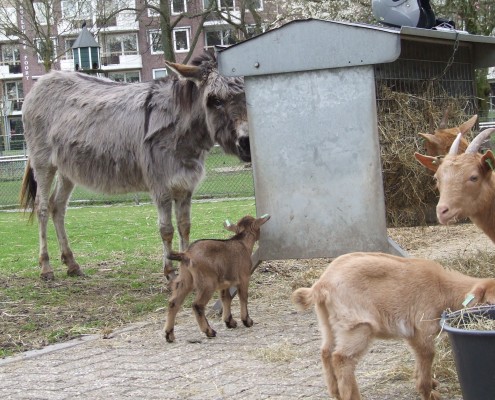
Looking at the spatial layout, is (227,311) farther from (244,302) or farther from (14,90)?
(14,90)

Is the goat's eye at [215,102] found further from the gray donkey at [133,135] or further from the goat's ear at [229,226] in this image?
the goat's ear at [229,226]

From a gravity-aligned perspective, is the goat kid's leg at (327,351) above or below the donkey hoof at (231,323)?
above

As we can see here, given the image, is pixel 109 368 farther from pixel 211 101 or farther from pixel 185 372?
pixel 211 101

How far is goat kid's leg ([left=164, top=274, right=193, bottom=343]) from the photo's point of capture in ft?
21.3

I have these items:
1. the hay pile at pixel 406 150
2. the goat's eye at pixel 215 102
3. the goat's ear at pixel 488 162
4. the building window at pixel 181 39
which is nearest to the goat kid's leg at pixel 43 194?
the goat's eye at pixel 215 102

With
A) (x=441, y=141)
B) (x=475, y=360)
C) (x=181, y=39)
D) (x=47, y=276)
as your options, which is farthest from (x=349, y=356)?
(x=181, y=39)

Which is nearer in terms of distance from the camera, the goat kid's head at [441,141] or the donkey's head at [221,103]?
the goat kid's head at [441,141]

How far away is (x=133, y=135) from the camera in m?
8.80

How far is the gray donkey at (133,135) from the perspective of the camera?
8164 mm

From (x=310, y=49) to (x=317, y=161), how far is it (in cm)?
91

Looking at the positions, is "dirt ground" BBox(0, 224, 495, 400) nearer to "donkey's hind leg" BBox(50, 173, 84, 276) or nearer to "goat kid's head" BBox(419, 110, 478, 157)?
"goat kid's head" BBox(419, 110, 478, 157)

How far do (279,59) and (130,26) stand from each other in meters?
58.3

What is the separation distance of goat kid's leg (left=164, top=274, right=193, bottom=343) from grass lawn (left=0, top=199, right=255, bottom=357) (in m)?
0.83

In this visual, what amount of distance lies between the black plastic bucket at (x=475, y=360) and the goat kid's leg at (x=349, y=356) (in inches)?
19.4
